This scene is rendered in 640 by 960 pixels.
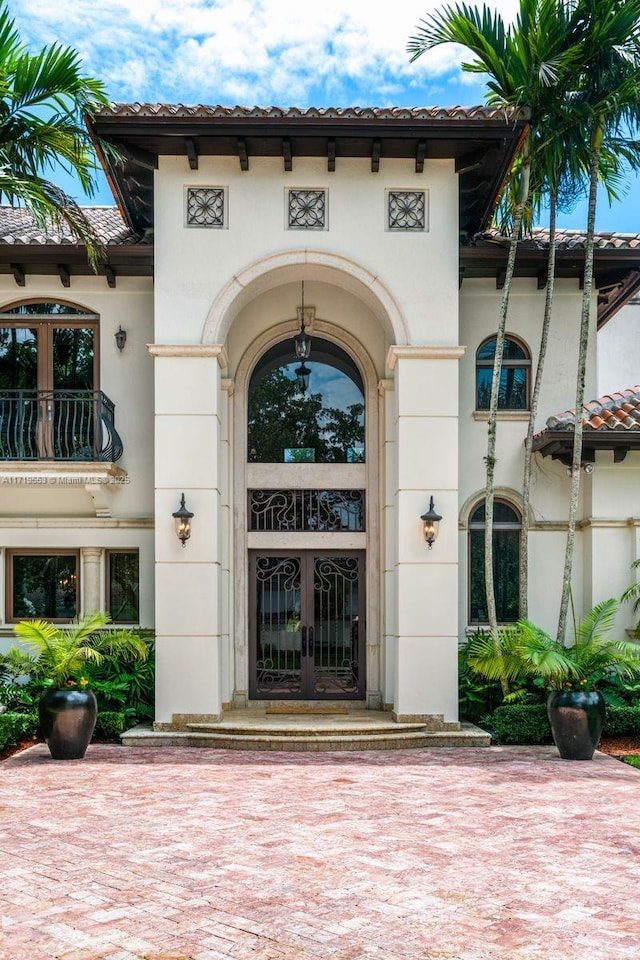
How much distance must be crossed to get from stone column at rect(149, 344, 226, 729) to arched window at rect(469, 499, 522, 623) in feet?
13.3

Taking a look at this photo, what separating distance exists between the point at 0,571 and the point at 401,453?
6445mm

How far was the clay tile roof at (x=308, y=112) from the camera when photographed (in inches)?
501

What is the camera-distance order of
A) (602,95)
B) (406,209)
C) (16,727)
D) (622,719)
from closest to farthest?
1. (16,727)
2. (602,95)
3. (622,719)
4. (406,209)

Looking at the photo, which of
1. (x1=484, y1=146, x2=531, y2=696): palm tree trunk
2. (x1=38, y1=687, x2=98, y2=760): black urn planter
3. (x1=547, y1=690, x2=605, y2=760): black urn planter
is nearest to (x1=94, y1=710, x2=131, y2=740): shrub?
(x1=38, y1=687, x2=98, y2=760): black urn planter

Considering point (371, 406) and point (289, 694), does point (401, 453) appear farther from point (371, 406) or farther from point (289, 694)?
point (289, 694)

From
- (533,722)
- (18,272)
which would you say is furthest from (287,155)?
(533,722)

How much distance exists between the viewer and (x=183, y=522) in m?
13.3

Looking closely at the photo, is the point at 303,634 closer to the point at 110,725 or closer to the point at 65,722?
the point at 110,725

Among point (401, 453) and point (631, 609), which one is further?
point (631, 609)

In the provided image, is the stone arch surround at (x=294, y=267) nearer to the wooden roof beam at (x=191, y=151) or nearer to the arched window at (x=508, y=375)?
the wooden roof beam at (x=191, y=151)

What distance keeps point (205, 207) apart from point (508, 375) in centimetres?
542

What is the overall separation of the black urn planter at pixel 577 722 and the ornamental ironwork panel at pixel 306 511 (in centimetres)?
477

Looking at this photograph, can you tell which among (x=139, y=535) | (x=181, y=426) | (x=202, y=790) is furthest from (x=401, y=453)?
(x=202, y=790)

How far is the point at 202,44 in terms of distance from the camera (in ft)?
43.9
